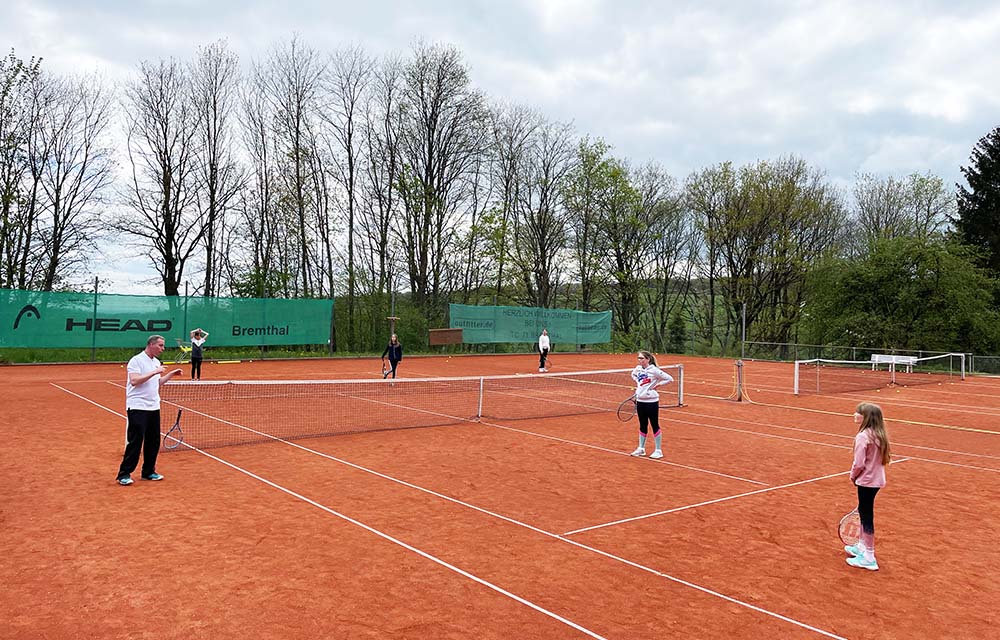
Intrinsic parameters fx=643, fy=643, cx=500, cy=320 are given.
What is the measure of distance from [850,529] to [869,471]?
1183mm

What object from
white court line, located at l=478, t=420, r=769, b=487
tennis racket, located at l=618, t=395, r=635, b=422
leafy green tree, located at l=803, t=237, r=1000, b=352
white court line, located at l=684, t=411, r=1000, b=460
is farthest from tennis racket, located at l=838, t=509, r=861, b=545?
leafy green tree, located at l=803, t=237, r=1000, b=352

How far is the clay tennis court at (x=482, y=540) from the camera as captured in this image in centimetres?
448

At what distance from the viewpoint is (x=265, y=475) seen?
8367mm

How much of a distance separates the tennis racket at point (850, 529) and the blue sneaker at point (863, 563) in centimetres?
33

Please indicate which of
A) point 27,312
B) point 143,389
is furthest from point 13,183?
point 143,389

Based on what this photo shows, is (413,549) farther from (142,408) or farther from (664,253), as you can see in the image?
(664,253)

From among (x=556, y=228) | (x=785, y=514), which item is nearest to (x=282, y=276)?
(x=556, y=228)

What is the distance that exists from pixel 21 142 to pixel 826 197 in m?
55.4

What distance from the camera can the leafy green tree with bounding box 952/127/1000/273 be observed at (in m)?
39.8

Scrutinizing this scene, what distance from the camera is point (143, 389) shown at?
7672 mm

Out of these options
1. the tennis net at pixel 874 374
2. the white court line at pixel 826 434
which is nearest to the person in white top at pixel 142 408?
the white court line at pixel 826 434

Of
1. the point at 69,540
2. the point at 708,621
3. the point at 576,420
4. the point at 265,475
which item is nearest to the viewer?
the point at 708,621

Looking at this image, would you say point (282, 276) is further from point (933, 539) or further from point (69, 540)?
point (933, 539)

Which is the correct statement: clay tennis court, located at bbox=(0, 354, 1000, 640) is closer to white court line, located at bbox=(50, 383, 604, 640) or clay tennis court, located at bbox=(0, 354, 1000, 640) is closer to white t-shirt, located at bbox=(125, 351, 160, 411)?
white court line, located at bbox=(50, 383, 604, 640)
